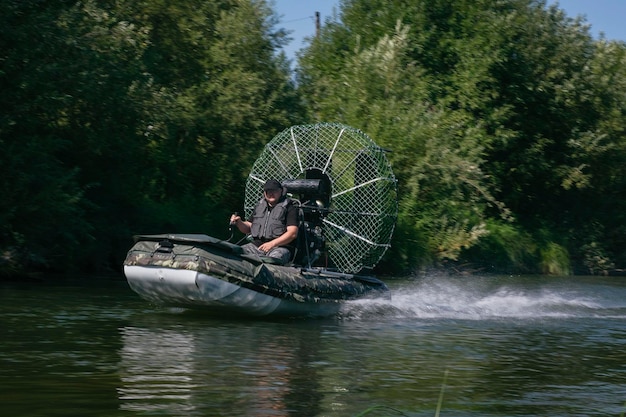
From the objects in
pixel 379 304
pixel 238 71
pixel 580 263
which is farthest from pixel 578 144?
pixel 379 304

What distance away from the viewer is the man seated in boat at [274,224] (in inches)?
598

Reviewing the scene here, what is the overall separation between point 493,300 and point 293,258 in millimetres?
5931

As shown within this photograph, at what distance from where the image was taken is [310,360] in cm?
1130

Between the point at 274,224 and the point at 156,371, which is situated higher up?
the point at 274,224

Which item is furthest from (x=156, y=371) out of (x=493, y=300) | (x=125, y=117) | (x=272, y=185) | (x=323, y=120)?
(x=323, y=120)

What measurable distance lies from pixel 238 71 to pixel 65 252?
9.93 meters

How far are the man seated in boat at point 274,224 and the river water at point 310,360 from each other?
100 cm

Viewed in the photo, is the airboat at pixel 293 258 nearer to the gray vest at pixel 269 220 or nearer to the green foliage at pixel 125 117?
the gray vest at pixel 269 220

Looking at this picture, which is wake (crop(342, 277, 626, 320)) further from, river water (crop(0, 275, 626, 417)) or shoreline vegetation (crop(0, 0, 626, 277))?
shoreline vegetation (crop(0, 0, 626, 277))

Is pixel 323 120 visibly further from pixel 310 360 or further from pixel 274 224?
pixel 310 360

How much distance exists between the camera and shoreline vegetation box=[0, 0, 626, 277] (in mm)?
22047

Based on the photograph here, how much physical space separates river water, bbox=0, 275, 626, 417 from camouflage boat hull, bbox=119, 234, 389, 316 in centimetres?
32

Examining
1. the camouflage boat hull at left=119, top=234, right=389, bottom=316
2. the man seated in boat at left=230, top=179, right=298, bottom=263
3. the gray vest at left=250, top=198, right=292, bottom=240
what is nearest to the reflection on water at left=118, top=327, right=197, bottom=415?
the camouflage boat hull at left=119, top=234, right=389, bottom=316

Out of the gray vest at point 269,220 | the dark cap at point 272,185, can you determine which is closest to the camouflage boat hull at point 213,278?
the gray vest at point 269,220
